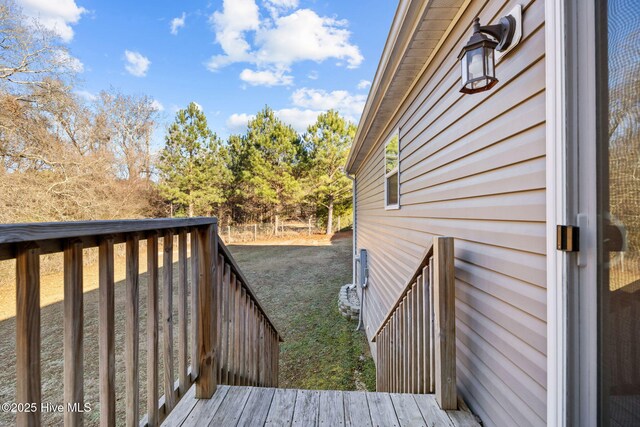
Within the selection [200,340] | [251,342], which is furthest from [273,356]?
[200,340]

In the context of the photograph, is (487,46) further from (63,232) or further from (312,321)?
(312,321)

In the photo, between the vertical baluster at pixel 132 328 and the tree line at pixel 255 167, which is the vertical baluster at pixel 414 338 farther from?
the tree line at pixel 255 167

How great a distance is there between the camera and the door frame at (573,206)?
38.6 inches

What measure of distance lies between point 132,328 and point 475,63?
195 centimetres

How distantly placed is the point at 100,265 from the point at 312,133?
17.2 meters

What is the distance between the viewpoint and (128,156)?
15.1 metres

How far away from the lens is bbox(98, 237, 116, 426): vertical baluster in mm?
1007

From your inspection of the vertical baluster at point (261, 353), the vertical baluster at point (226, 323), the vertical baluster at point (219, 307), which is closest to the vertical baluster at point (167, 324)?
A: the vertical baluster at point (219, 307)

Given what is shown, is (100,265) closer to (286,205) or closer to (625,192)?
(625,192)

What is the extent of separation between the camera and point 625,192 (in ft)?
2.92

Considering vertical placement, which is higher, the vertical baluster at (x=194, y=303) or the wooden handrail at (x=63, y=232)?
the wooden handrail at (x=63, y=232)

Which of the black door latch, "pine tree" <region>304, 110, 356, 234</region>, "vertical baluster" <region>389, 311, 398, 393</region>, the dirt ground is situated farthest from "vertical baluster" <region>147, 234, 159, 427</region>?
"pine tree" <region>304, 110, 356, 234</region>

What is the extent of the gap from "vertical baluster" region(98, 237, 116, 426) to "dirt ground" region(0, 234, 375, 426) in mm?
3043

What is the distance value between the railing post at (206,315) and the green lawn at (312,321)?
2.50 meters
